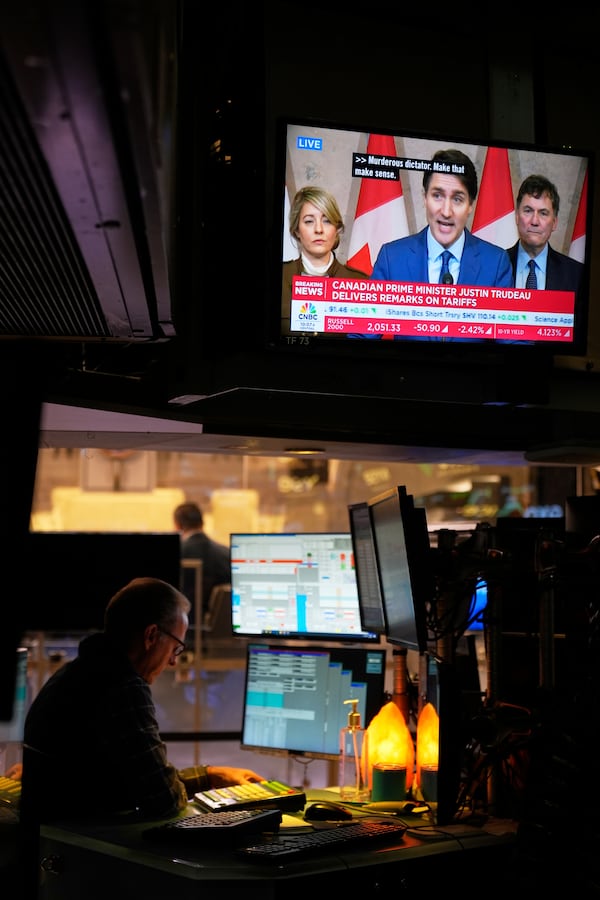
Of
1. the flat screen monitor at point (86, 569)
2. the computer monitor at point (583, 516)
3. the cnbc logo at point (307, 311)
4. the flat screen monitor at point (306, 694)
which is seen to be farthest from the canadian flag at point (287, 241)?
the flat screen monitor at point (86, 569)

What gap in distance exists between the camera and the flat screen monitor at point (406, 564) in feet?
8.61

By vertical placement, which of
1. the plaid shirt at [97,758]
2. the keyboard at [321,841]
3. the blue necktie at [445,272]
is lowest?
the keyboard at [321,841]

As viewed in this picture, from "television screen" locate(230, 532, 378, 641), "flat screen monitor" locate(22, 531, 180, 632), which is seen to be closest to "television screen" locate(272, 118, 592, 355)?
"television screen" locate(230, 532, 378, 641)

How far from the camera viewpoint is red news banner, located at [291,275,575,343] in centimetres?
280

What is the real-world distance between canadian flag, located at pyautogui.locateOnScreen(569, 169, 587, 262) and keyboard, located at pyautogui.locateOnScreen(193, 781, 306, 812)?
175cm

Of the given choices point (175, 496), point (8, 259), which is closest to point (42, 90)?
point (8, 259)

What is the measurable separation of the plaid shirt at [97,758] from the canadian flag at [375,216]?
1.37m

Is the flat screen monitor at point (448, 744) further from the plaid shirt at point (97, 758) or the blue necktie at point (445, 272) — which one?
the blue necktie at point (445, 272)

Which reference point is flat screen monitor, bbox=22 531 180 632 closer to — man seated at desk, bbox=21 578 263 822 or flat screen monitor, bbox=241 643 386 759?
flat screen monitor, bbox=241 643 386 759

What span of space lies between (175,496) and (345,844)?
7.35m

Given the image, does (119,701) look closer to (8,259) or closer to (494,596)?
(494,596)

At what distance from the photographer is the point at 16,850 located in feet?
8.65

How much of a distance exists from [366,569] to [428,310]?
83cm

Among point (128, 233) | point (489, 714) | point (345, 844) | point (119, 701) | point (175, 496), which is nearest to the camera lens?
point (128, 233)
